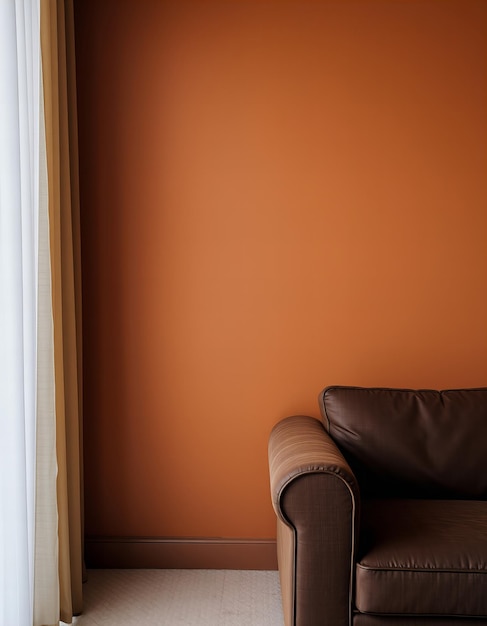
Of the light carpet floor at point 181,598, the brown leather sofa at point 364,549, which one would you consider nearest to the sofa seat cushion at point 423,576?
the brown leather sofa at point 364,549

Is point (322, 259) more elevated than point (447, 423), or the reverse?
point (322, 259)

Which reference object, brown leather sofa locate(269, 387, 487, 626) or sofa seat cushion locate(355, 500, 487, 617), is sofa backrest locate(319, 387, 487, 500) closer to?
brown leather sofa locate(269, 387, 487, 626)

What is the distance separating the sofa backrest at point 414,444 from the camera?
2537 mm

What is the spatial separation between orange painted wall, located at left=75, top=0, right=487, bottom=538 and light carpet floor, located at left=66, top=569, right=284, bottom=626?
0.68 feet

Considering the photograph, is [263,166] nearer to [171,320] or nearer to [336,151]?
[336,151]

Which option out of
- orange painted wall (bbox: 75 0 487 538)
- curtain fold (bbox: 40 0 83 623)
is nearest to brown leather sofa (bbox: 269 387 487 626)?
orange painted wall (bbox: 75 0 487 538)

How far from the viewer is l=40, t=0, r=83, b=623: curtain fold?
7.72 feet

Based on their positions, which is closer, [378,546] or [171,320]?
[378,546]

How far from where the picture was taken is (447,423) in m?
2.57

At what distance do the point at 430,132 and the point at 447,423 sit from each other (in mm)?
1333

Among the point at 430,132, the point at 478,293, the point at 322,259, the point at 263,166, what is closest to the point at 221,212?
the point at 263,166

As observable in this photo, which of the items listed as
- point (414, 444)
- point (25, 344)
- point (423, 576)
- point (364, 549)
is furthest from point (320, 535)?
point (25, 344)

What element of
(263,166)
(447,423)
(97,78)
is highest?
(97,78)

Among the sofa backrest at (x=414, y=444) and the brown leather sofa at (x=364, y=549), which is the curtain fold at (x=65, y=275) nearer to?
the brown leather sofa at (x=364, y=549)
